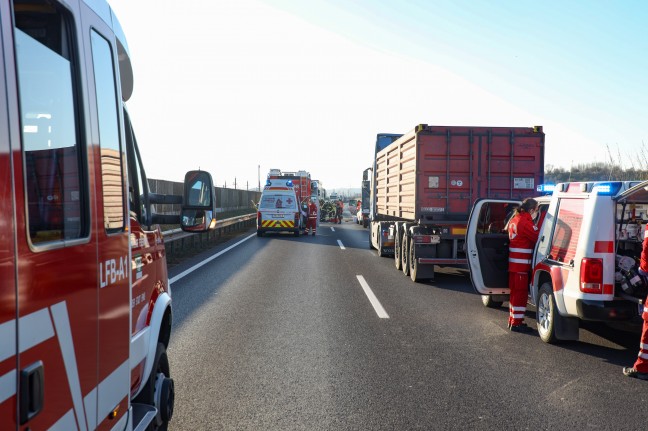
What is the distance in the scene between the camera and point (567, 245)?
22.2 feet

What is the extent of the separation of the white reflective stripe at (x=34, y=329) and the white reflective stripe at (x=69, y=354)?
5 cm

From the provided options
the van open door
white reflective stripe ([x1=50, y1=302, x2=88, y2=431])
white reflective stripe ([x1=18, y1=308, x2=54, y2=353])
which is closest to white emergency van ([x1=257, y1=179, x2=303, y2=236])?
the van open door

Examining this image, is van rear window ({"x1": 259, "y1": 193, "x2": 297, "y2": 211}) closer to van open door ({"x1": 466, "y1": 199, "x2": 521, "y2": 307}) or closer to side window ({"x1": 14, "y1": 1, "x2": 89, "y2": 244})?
van open door ({"x1": 466, "y1": 199, "x2": 521, "y2": 307})

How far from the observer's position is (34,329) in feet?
6.43

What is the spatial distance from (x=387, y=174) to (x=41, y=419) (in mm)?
15233

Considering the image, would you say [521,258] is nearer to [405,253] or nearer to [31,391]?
[405,253]

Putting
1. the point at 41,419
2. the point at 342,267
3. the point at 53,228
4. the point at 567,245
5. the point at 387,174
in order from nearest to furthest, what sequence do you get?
1. the point at 41,419
2. the point at 53,228
3. the point at 567,245
4. the point at 342,267
5. the point at 387,174

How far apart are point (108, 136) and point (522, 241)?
6.18 metres

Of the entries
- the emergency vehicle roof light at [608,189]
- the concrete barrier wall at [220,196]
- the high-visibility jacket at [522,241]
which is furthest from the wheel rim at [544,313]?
the concrete barrier wall at [220,196]

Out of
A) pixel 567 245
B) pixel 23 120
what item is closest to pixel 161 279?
pixel 23 120

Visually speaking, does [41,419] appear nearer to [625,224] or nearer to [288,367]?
[288,367]

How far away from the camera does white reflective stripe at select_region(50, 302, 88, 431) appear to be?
216 cm

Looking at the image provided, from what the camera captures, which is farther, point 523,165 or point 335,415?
point 523,165

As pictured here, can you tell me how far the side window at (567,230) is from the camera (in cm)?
658
